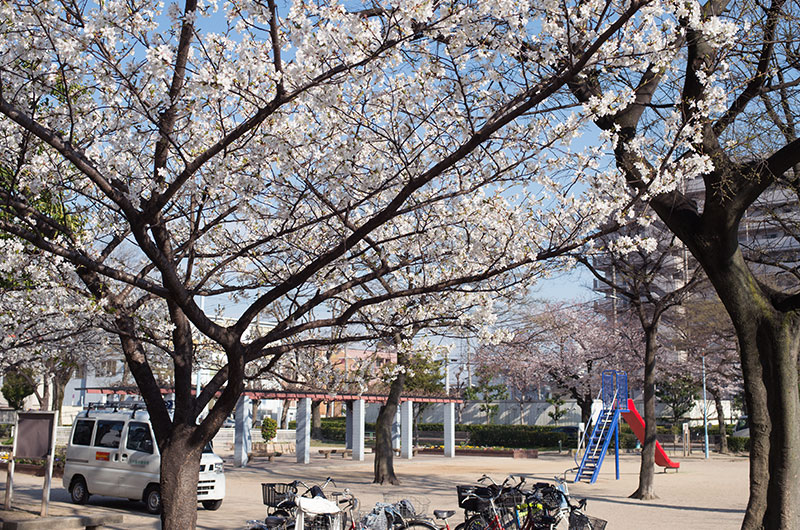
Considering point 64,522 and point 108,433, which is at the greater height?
point 108,433

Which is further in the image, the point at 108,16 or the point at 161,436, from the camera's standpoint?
the point at 161,436

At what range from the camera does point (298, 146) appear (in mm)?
6562

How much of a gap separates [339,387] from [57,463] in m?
14.1

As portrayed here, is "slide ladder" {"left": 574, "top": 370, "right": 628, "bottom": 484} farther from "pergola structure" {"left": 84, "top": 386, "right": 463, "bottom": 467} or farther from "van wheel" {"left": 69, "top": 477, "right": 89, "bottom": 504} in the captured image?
"van wheel" {"left": 69, "top": 477, "right": 89, "bottom": 504}

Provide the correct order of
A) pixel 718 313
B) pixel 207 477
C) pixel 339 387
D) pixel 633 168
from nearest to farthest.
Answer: pixel 633 168 < pixel 339 387 < pixel 207 477 < pixel 718 313

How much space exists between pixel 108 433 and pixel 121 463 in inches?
31.2

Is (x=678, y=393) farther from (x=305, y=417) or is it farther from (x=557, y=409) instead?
(x=305, y=417)

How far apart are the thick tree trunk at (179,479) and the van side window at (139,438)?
7489 mm

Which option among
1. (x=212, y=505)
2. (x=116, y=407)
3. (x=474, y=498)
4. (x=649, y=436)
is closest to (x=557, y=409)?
(x=649, y=436)

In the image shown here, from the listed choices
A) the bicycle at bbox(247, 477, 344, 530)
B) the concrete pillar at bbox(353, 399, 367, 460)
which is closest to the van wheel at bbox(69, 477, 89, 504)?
the bicycle at bbox(247, 477, 344, 530)

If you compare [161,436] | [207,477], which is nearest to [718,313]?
[207,477]

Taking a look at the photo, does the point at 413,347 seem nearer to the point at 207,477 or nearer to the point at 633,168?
the point at 633,168

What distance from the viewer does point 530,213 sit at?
24.7 feet

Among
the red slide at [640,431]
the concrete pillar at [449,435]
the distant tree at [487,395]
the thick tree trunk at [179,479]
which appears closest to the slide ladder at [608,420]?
the red slide at [640,431]
